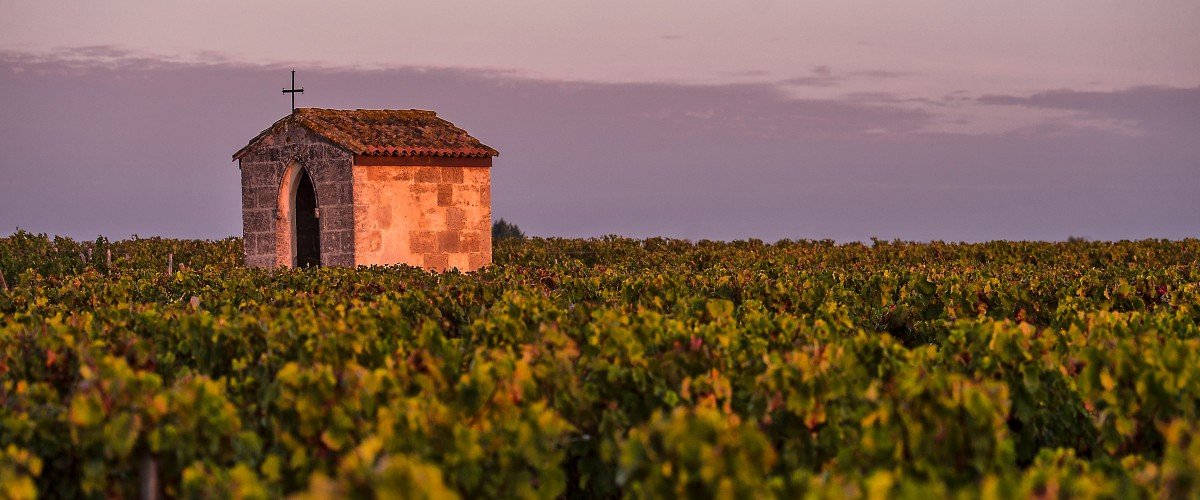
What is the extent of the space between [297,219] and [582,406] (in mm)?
19983

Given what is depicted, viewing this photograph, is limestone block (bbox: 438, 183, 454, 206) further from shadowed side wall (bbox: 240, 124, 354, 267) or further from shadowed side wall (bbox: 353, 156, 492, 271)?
shadowed side wall (bbox: 240, 124, 354, 267)

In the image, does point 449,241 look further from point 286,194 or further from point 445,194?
point 286,194

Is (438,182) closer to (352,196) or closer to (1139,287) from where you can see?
(352,196)

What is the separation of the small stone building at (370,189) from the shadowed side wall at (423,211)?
0.02 metres

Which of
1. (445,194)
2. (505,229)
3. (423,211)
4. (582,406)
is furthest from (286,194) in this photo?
(505,229)

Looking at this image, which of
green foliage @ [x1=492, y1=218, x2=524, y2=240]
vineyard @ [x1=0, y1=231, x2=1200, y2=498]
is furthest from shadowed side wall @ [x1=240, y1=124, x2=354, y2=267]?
green foliage @ [x1=492, y1=218, x2=524, y2=240]

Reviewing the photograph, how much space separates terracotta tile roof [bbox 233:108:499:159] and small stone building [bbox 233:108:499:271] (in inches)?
0.9

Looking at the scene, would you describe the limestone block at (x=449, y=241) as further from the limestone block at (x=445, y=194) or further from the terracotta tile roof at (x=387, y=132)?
the terracotta tile roof at (x=387, y=132)

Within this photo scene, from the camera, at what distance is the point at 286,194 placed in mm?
23578

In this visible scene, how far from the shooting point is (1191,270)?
1750 cm

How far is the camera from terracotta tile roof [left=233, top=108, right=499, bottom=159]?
22.4 m

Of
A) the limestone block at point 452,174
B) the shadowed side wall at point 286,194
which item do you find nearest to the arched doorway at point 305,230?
the shadowed side wall at point 286,194

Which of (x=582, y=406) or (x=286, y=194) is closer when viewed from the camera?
(x=582, y=406)

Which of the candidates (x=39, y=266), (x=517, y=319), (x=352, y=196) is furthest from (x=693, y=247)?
(x=517, y=319)
